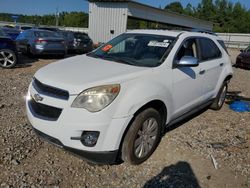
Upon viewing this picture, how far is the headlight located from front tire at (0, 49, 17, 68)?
798 centimetres

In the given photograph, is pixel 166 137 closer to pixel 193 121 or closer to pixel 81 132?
pixel 193 121

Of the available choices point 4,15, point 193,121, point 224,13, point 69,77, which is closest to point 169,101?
point 69,77

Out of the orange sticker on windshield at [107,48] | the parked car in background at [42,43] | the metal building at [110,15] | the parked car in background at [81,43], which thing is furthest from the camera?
the metal building at [110,15]

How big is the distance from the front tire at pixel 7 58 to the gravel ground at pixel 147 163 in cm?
529

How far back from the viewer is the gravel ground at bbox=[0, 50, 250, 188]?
3.36m

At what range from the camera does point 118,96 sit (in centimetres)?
315

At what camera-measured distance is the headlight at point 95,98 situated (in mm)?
3061

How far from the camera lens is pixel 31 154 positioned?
3.79 meters

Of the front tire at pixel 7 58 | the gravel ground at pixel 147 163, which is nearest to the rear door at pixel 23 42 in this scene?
the front tire at pixel 7 58

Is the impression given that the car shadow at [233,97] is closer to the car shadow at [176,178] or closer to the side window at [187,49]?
the side window at [187,49]

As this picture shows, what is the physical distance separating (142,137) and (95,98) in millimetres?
947

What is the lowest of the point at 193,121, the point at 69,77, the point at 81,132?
the point at 193,121

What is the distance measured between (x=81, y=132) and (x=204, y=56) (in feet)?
10.2

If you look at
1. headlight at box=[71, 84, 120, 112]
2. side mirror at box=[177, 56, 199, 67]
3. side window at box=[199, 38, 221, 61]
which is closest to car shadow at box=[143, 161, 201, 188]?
headlight at box=[71, 84, 120, 112]
